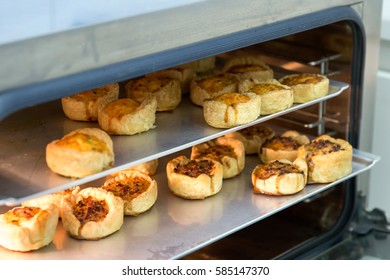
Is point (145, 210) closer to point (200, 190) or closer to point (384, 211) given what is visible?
point (200, 190)

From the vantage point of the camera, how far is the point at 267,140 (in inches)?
97.4

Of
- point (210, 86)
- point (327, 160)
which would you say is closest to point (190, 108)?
point (210, 86)

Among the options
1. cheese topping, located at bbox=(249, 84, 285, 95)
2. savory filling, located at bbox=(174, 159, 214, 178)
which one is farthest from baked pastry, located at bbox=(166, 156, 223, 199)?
cheese topping, located at bbox=(249, 84, 285, 95)

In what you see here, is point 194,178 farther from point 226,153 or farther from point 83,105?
point 83,105

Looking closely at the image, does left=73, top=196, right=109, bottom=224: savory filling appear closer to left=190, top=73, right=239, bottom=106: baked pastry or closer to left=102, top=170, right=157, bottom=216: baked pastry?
left=102, top=170, right=157, bottom=216: baked pastry

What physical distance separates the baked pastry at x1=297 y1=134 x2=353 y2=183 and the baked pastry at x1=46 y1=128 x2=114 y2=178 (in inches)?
25.9

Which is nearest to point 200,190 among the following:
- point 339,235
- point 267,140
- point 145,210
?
point 145,210

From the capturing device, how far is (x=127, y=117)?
2037 millimetres

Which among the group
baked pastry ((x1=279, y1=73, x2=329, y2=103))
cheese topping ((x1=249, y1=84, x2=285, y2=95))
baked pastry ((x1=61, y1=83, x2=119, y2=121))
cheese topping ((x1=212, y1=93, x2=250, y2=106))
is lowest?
baked pastry ((x1=279, y1=73, x2=329, y2=103))

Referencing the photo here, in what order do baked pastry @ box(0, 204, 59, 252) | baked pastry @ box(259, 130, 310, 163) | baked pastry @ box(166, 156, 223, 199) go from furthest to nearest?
baked pastry @ box(259, 130, 310, 163)
baked pastry @ box(166, 156, 223, 199)
baked pastry @ box(0, 204, 59, 252)

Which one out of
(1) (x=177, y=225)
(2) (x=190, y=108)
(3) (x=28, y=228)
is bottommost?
(1) (x=177, y=225)

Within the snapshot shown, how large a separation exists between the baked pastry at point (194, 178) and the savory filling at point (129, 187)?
0.08 m

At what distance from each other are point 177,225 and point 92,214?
8.7 inches

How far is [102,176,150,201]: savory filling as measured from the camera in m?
2.14
